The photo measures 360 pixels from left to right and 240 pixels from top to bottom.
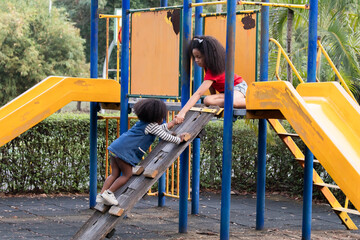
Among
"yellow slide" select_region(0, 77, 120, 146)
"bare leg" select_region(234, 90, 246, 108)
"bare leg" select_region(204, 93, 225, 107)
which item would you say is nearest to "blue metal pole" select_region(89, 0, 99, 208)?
"yellow slide" select_region(0, 77, 120, 146)

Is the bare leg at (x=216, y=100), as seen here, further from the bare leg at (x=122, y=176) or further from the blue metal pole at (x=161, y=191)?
the blue metal pole at (x=161, y=191)

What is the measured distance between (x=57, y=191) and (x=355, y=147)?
203 inches

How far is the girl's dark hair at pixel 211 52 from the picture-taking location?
6102 mm

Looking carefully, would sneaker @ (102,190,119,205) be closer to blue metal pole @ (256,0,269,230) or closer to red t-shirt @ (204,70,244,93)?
red t-shirt @ (204,70,244,93)

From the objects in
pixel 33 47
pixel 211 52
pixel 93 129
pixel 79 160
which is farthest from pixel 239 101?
pixel 33 47

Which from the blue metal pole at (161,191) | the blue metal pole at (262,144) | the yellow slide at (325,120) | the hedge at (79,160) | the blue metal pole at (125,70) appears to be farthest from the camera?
the hedge at (79,160)

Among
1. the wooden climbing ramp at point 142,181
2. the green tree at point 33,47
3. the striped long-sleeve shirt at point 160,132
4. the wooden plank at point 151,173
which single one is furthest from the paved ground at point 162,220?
the green tree at point 33,47

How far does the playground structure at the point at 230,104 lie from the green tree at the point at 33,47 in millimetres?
21255

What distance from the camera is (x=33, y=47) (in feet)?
93.9

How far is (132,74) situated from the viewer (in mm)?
7133

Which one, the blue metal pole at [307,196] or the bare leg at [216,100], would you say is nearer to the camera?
the bare leg at [216,100]

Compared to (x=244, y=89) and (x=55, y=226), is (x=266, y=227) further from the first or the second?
(x=55, y=226)

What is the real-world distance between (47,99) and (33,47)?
74.2 ft

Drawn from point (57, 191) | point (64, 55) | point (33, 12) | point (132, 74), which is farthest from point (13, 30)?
point (132, 74)
